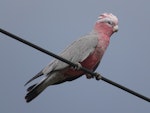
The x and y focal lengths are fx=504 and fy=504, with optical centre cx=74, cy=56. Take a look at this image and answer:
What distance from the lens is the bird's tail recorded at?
689 centimetres

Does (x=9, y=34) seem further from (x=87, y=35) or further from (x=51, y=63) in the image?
(x=87, y=35)

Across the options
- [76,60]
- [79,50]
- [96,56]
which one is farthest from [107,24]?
[76,60]

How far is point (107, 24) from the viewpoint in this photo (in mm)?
7621

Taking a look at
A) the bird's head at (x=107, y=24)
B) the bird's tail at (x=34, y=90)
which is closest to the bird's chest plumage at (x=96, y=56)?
the bird's head at (x=107, y=24)

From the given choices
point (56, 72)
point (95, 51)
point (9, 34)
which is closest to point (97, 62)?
point (95, 51)

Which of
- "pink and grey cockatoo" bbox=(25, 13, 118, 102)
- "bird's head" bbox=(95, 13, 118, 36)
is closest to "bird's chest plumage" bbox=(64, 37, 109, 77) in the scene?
"pink and grey cockatoo" bbox=(25, 13, 118, 102)

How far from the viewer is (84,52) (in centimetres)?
698

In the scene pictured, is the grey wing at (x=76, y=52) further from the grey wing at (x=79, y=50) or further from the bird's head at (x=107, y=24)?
the bird's head at (x=107, y=24)

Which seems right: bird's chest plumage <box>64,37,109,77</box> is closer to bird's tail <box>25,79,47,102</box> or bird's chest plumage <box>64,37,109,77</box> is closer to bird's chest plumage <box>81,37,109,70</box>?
bird's chest plumage <box>81,37,109,70</box>

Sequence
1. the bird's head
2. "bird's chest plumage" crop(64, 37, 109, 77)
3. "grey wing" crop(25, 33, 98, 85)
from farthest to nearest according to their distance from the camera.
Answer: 1. the bird's head
2. "bird's chest plumage" crop(64, 37, 109, 77)
3. "grey wing" crop(25, 33, 98, 85)

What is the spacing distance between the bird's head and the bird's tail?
127 centimetres

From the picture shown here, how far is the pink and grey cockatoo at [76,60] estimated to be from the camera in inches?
270

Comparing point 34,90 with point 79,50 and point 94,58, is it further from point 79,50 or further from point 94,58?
point 94,58

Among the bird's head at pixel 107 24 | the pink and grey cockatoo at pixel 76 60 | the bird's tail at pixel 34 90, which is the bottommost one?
the bird's tail at pixel 34 90
